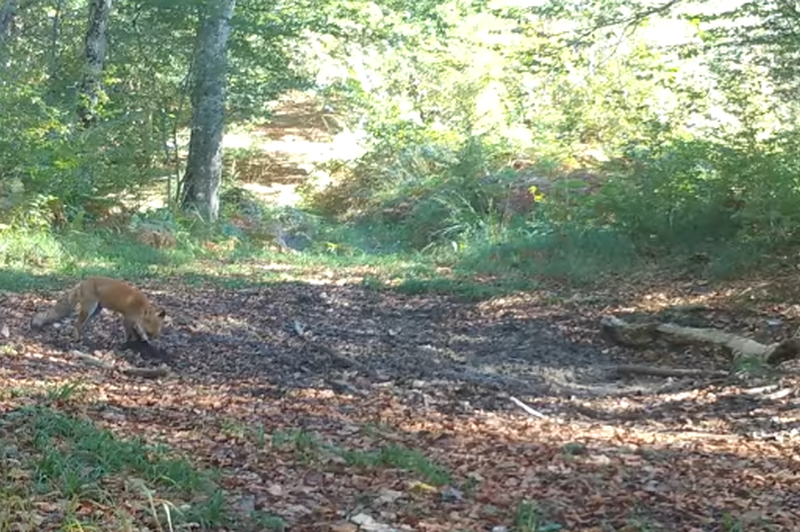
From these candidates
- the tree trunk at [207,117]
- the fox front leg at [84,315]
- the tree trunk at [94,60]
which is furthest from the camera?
the tree trunk at [207,117]

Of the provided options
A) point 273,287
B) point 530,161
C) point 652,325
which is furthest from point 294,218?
point 652,325

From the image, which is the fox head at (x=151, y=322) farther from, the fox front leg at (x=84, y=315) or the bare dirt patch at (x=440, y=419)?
the fox front leg at (x=84, y=315)

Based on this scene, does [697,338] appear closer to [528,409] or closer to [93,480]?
[528,409]

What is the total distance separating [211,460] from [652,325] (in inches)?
213

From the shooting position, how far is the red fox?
7531mm

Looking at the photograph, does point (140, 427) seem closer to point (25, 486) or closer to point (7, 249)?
point (25, 486)

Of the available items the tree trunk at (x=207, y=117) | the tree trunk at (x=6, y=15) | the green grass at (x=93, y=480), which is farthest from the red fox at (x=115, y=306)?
the tree trunk at (x=207, y=117)

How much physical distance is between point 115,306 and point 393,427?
301cm

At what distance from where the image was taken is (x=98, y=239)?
1416 cm

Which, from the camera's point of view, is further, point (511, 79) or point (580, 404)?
point (511, 79)

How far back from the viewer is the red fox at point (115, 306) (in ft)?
24.7

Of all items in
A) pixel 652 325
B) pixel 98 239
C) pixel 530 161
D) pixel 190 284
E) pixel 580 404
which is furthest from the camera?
pixel 530 161

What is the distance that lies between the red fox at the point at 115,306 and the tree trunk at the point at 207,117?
988cm

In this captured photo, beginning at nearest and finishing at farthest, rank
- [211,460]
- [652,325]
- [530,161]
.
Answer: [211,460] < [652,325] < [530,161]
